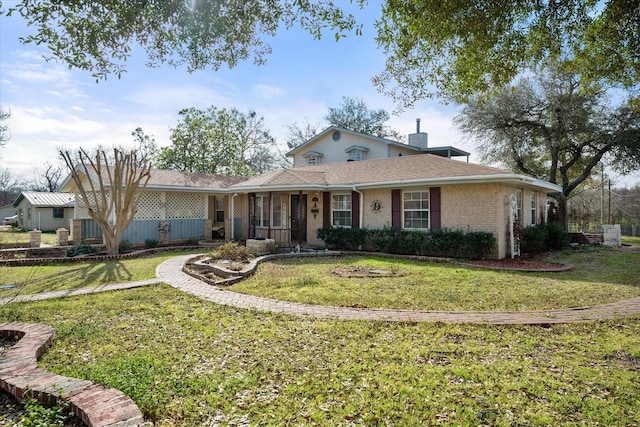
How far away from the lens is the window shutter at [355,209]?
15.2 m

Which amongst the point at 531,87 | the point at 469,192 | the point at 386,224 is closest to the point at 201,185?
the point at 386,224

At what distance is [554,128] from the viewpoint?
22203 mm

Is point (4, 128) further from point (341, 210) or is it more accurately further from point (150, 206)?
point (341, 210)

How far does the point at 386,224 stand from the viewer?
14.4 m

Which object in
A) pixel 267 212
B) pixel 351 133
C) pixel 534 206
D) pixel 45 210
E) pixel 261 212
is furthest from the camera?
pixel 45 210

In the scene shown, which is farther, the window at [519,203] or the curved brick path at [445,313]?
the window at [519,203]

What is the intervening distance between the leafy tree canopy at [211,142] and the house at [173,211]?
38.3 feet

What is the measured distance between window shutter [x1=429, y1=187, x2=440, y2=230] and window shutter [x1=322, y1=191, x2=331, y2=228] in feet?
14.5

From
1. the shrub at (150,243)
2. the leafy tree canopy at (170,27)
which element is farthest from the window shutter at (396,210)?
the shrub at (150,243)

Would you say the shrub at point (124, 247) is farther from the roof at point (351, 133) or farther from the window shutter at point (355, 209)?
the roof at point (351, 133)

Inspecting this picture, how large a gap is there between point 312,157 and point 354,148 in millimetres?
3482

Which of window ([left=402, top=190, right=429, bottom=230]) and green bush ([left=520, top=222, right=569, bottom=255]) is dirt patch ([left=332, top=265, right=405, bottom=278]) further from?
green bush ([left=520, top=222, right=569, bottom=255])

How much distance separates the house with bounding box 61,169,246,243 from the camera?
16.2 metres

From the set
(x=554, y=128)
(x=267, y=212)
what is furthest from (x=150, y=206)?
(x=554, y=128)
